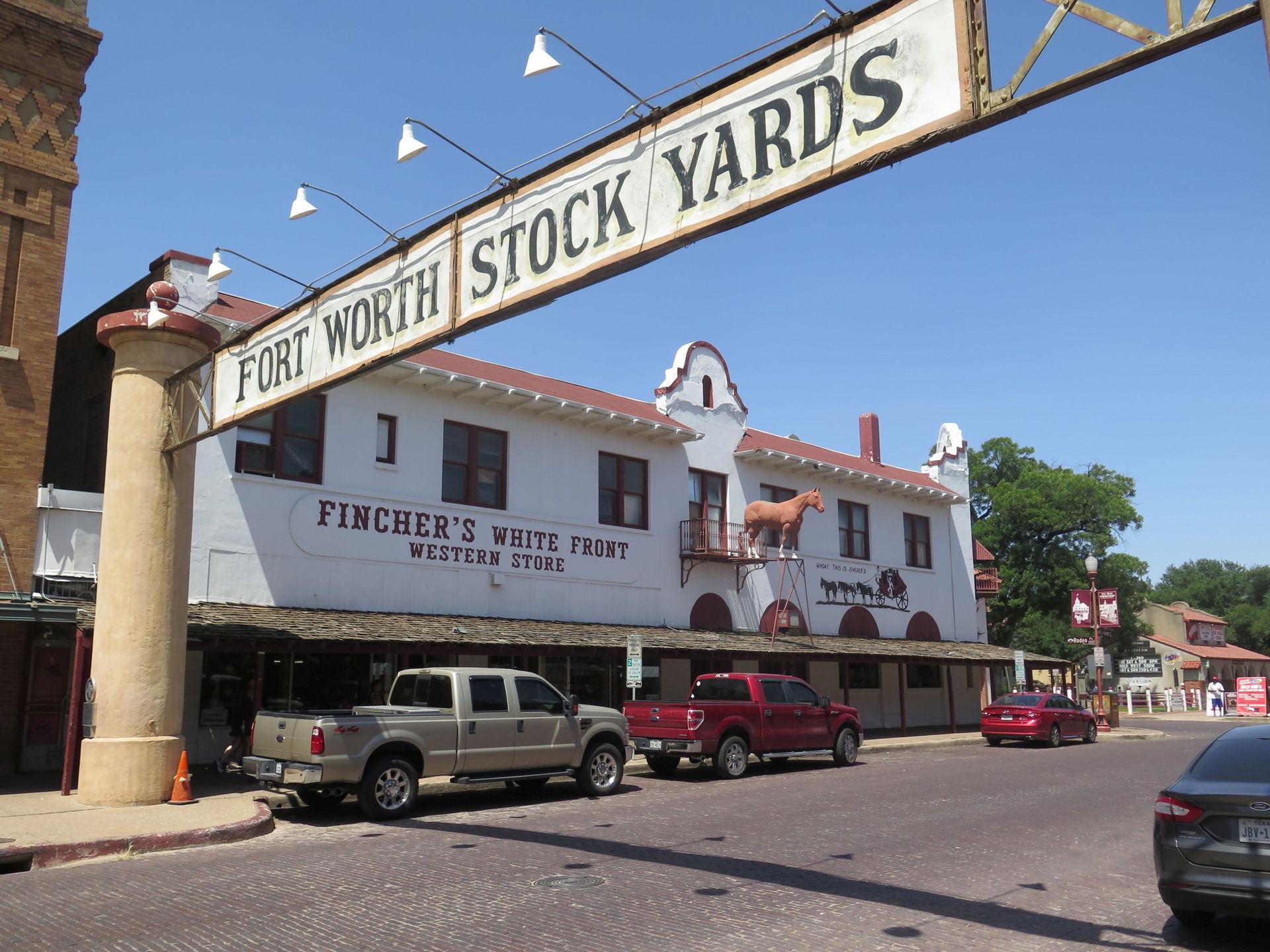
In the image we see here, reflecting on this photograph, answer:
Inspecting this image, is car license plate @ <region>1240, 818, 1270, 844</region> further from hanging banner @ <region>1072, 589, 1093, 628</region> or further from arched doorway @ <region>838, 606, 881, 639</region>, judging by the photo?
hanging banner @ <region>1072, 589, 1093, 628</region>

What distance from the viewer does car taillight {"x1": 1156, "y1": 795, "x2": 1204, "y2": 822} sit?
22.1 feet

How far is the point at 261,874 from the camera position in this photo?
923cm

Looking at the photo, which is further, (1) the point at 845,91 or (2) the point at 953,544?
(2) the point at 953,544

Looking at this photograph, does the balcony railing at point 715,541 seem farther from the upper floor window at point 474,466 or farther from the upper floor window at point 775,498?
the upper floor window at point 474,466

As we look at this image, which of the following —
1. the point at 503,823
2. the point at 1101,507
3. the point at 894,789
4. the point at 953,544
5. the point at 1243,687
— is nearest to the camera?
the point at 503,823

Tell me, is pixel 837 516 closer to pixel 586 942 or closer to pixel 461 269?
pixel 461 269

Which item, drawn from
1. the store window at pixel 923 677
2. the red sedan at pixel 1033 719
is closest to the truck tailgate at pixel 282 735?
the red sedan at pixel 1033 719

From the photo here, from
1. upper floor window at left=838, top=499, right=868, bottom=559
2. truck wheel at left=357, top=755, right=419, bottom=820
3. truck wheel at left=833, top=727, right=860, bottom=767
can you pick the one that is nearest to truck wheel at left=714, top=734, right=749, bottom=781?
truck wheel at left=833, top=727, right=860, bottom=767

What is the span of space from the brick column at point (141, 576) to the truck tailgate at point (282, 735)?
1718 millimetres

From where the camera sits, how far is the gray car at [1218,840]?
6414 mm

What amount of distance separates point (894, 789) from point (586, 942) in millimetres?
10414

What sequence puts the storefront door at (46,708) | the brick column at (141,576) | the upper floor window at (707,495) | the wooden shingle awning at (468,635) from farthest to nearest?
the upper floor window at (707,495) < the storefront door at (46,708) < the wooden shingle awning at (468,635) < the brick column at (141,576)

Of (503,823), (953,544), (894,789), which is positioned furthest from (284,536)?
(953,544)

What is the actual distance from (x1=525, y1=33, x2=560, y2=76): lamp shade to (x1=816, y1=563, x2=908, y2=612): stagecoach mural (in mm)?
23540
